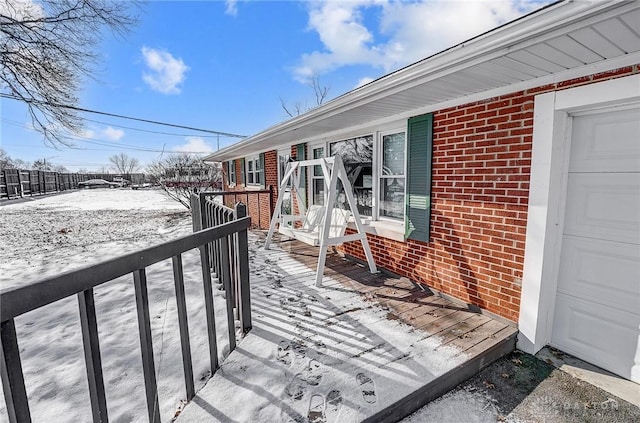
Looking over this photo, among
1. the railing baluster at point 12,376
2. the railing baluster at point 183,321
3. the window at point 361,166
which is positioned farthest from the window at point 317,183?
the railing baluster at point 12,376

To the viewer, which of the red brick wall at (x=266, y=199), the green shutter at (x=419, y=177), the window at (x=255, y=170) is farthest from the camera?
the window at (x=255, y=170)

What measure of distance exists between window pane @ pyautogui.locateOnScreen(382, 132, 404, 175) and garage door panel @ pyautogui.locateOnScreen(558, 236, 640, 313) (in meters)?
1.92

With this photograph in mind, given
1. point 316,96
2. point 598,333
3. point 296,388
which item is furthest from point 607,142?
point 316,96

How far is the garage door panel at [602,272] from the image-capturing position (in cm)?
209

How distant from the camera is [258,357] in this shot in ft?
7.20

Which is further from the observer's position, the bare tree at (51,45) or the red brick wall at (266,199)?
the red brick wall at (266,199)

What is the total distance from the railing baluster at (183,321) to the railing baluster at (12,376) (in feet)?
2.50

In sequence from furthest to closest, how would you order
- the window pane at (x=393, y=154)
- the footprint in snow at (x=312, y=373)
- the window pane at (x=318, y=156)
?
the window pane at (x=318, y=156) → the window pane at (x=393, y=154) → the footprint in snow at (x=312, y=373)

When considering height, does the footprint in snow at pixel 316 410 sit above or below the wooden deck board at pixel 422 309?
below

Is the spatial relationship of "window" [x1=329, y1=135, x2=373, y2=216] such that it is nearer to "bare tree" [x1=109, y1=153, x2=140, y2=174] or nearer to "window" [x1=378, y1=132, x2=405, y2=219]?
"window" [x1=378, y1=132, x2=405, y2=219]

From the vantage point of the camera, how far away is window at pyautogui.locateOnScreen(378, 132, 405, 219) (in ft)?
12.5

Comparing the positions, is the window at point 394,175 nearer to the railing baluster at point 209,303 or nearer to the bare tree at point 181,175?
the railing baluster at point 209,303

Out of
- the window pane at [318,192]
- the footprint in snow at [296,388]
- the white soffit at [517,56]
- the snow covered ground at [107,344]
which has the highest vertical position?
the white soffit at [517,56]

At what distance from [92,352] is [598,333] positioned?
10.8ft
